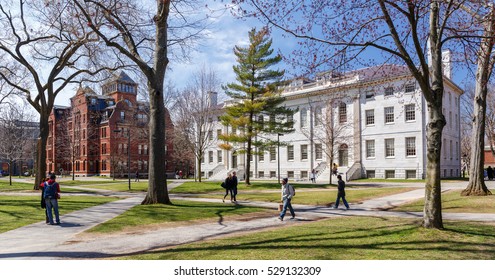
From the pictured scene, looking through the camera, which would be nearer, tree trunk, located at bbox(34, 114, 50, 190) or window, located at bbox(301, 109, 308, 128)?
tree trunk, located at bbox(34, 114, 50, 190)

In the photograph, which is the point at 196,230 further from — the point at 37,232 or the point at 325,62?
the point at 325,62

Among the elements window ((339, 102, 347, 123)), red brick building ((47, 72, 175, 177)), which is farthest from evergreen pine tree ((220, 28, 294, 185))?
red brick building ((47, 72, 175, 177))

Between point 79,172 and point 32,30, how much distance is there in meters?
51.5

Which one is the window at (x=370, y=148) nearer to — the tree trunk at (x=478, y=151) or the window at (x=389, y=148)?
the window at (x=389, y=148)

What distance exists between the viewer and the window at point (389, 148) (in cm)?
4503

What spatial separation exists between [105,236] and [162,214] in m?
4.44

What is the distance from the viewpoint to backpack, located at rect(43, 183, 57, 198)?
43.8 ft

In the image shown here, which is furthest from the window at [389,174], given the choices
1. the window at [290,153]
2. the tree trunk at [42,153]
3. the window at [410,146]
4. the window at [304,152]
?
the tree trunk at [42,153]

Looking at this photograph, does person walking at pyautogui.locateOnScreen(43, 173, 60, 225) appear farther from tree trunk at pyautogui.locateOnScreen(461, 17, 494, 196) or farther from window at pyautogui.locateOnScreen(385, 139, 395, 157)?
window at pyautogui.locateOnScreen(385, 139, 395, 157)

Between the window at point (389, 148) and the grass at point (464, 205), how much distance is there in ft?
83.7

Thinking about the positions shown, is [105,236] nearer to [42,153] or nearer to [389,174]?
[42,153]

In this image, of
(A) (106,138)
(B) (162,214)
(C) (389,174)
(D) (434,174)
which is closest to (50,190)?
(B) (162,214)

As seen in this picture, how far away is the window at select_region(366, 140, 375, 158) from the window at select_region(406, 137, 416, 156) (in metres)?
4.16

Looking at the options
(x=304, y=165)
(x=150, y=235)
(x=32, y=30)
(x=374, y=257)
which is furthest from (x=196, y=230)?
(x=304, y=165)
